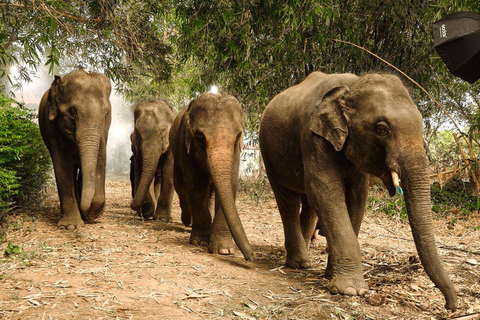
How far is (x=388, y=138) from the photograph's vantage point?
3439 mm

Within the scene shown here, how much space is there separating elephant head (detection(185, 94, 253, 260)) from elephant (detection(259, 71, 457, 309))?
506mm

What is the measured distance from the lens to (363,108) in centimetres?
364

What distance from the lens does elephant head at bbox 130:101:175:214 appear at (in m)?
7.03

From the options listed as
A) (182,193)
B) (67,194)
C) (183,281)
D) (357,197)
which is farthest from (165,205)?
(357,197)

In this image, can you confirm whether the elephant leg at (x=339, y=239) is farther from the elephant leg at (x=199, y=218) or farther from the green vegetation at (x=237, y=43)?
the green vegetation at (x=237, y=43)

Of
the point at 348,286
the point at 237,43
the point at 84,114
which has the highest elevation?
the point at 237,43

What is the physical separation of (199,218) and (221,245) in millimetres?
559

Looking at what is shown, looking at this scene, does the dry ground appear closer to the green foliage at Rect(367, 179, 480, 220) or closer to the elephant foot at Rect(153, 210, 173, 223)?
the elephant foot at Rect(153, 210, 173, 223)

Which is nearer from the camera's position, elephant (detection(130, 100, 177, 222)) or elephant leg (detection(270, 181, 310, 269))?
elephant leg (detection(270, 181, 310, 269))

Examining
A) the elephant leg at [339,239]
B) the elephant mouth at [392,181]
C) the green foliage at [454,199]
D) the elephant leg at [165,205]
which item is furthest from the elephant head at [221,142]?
the green foliage at [454,199]

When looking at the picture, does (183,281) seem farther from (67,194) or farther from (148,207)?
(148,207)

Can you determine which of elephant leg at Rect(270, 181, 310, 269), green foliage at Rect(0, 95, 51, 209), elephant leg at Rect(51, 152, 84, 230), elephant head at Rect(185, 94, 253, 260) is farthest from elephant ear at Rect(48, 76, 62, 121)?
elephant leg at Rect(270, 181, 310, 269)

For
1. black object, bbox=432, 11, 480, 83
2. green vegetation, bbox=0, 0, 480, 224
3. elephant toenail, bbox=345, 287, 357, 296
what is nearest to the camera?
elephant toenail, bbox=345, 287, 357, 296

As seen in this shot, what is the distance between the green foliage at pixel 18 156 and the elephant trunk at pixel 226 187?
88.9 inches
